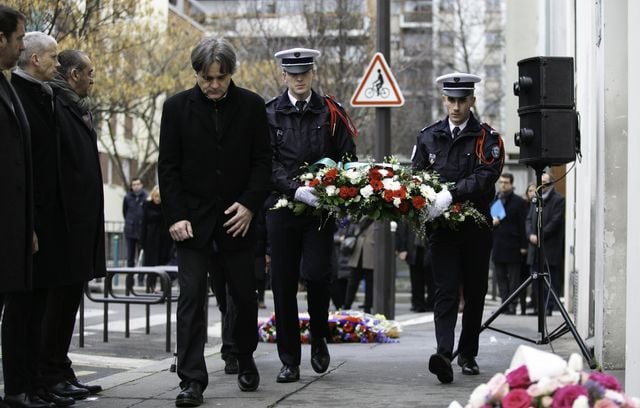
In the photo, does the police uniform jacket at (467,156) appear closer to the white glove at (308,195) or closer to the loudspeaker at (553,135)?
the white glove at (308,195)

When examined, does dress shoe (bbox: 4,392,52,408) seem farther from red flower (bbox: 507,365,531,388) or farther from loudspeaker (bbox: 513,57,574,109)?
loudspeaker (bbox: 513,57,574,109)

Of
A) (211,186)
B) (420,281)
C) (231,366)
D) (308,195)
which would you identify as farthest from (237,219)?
(420,281)

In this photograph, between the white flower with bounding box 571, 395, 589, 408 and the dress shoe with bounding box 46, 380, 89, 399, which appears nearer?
the white flower with bounding box 571, 395, 589, 408

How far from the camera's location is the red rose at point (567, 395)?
418 cm

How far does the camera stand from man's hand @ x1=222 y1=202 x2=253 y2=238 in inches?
293

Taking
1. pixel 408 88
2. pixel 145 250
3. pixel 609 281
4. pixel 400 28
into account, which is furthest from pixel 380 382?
pixel 400 28

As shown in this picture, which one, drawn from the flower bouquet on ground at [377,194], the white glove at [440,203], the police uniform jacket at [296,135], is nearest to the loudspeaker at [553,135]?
the flower bouquet on ground at [377,194]

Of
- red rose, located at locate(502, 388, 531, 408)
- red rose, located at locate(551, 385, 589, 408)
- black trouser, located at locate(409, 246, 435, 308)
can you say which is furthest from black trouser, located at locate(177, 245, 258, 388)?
black trouser, located at locate(409, 246, 435, 308)

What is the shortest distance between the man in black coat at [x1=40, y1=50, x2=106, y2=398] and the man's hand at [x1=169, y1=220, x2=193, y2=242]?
54 cm

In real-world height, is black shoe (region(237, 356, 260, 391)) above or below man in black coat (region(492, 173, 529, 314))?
below

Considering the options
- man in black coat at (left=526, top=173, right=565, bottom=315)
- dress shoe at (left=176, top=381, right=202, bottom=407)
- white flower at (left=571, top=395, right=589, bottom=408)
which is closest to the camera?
white flower at (left=571, top=395, right=589, bottom=408)

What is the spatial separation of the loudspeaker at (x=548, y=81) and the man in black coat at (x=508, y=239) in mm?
8574

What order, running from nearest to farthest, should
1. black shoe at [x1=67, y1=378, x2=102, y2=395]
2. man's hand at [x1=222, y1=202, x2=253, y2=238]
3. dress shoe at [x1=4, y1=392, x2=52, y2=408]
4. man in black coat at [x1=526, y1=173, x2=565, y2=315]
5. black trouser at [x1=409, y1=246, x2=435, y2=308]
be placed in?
dress shoe at [x1=4, y1=392, x2=52, y2=408] → man's hand at [x1=222, y1=202, x2=253, y2=238] → black shoe at [x1=67, y1=378, x2=102, y2=395] → man in black coat at [x1=526, y1=173, x2=565, y2=315] → black trouser at [x1=409, y1=246, x2=435, y2=308]
